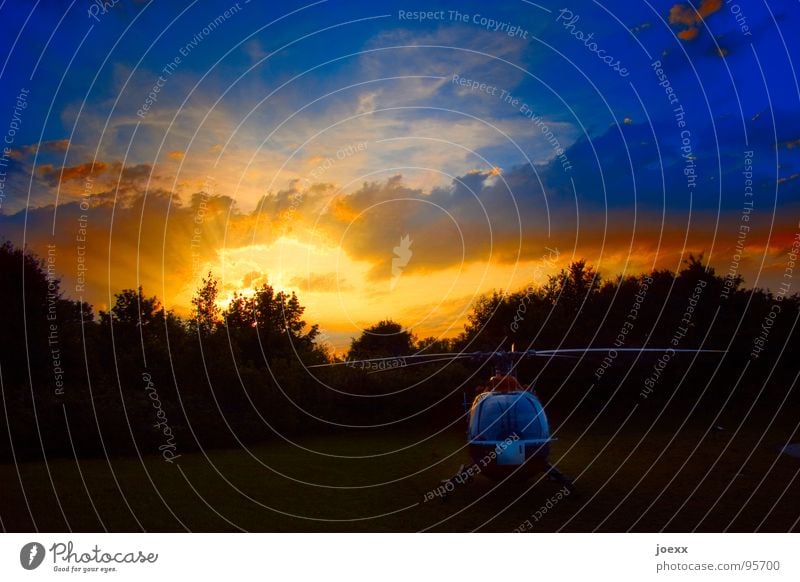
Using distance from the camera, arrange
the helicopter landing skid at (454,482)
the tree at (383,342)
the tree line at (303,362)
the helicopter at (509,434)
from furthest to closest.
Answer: the tree at (383,342), the tree line at (303,362), the helicopter landing skid at (454,482), the helicopter at (509,434)

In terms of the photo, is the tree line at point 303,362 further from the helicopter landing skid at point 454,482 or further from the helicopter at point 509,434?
the helicopter at point 509,434

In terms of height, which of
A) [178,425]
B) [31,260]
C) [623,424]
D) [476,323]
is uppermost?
[31,260]

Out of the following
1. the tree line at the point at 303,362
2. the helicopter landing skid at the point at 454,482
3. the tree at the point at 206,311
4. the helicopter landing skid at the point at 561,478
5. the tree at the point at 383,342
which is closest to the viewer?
the helicopter landing skid at the point at 561,478

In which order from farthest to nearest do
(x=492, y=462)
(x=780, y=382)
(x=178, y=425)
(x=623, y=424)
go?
(x=780, y=382) < (x=623, y=424) < (x=178, y=425) < (x=492, y=462)

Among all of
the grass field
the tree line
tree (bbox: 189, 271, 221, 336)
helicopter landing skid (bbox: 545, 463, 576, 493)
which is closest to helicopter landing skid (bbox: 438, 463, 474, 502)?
the grass field

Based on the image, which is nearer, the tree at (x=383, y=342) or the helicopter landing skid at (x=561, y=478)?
the helicopter landing skid at (x=561, y=478)

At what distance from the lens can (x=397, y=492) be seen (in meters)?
22.3

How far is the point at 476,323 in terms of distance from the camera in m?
47.3

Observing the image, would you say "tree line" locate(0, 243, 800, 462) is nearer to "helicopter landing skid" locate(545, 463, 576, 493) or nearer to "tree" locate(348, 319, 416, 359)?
"tree" locate(348, 319, 416, 359)

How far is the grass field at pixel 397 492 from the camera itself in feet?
A: 57.7

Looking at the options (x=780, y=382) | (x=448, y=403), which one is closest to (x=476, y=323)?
(x=448, y=403)

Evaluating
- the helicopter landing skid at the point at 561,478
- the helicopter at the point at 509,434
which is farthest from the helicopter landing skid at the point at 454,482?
the helicopter landing skid at the point at 561,478
